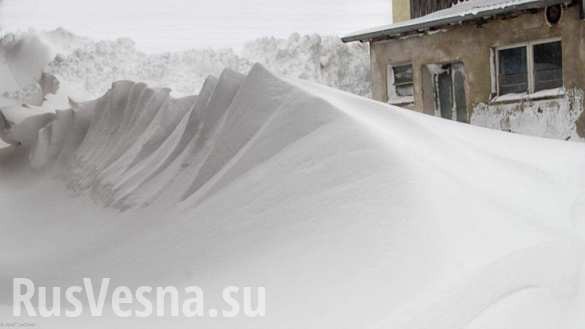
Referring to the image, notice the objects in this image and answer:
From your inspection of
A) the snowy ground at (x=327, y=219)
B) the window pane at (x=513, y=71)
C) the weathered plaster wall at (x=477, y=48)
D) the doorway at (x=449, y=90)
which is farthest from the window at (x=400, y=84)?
the snowy ground at (x=327, y=219)

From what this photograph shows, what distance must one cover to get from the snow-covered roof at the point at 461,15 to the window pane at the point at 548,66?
698mm

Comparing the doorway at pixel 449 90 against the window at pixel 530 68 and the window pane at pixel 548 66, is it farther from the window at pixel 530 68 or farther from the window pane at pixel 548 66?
the window pane at pixel 548 66

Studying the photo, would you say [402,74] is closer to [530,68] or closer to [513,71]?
[513,71]

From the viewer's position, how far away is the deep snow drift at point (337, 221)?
3.49m

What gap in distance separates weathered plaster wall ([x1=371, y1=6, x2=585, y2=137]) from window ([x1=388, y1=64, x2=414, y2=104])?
12 cm

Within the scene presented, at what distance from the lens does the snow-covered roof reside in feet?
33.6

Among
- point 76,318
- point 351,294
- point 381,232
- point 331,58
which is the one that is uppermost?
point 331,58

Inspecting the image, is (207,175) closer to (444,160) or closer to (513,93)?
(444,160)

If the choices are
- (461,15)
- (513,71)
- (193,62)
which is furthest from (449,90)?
(193,62)

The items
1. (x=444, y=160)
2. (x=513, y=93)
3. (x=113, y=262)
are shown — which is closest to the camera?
(x=444, y=160)

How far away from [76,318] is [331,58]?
58.8 feet

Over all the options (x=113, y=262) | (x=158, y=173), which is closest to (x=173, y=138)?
(x=158, y=173)

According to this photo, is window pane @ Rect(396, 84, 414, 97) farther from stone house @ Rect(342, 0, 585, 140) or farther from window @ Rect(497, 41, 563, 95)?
window @ Rect(497, 41, 563, 95)

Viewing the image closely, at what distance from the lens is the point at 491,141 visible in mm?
6102
